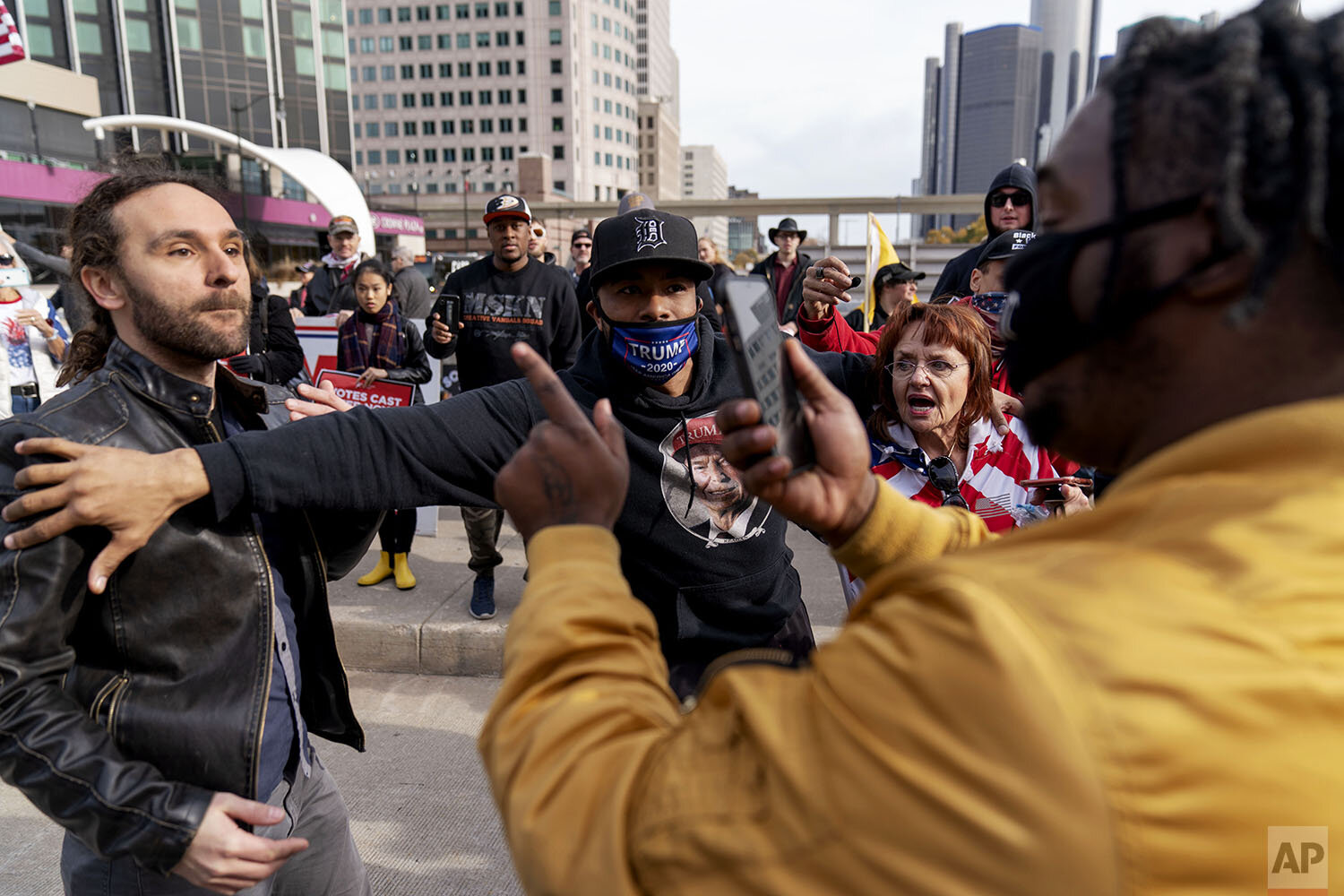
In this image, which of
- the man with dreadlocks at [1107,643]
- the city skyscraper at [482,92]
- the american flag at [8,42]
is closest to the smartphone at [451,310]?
the man with dreadlocks at [1107,643]

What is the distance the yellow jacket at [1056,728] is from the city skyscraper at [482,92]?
9669 centimetres

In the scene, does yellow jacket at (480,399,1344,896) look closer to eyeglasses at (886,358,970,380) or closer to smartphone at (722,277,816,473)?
smartphone at (722,277,816,473)

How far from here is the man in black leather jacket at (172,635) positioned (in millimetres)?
1529

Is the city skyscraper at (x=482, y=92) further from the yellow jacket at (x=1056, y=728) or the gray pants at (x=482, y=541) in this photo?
the yellow jacket at (x=1056, y=728)

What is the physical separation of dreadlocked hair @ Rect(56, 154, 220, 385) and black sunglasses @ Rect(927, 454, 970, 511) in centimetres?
257

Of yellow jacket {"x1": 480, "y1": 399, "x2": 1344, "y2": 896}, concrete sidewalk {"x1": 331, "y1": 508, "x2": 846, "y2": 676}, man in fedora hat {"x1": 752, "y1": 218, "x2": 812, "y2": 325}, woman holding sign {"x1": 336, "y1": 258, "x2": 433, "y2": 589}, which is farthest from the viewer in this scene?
man in fedora hat {"x1": 752, "y1": 218, "x2": 812, "y2": 325}

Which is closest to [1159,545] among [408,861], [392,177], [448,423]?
[448,423]

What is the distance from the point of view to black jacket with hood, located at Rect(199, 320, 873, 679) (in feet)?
6.68

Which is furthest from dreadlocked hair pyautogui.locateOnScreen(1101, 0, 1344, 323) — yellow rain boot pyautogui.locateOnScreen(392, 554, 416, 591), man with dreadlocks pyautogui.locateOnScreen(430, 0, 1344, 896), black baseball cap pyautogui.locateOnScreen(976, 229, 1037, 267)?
yellow rain boot pyautogui.locateOnScreen(392, 554, 416, 591)

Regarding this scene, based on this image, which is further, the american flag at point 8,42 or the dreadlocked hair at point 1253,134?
the american flag at point 8,42

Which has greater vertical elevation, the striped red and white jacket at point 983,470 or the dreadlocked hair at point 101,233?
the dreadlocked hair at point 101,233

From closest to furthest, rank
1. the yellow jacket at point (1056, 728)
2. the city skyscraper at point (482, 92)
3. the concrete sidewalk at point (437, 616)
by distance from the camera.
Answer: the yellow jacket at point (1056, 728), the concrete sidewalk at point (437, 616), the city skyscraper at point (482, 92)

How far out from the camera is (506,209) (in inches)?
231

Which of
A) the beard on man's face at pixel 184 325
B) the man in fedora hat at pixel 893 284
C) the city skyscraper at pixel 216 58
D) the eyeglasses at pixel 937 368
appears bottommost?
the eyeglasses at pixel 937 368
